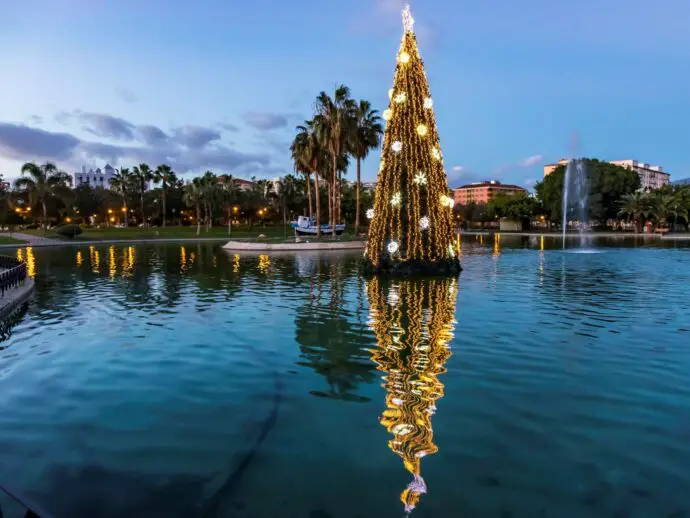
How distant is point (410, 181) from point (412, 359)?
1603 centimetres

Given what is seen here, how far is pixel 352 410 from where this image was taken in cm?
838

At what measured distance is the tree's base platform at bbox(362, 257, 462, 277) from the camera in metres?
26.7

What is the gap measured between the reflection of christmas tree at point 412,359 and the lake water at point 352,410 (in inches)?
1.9

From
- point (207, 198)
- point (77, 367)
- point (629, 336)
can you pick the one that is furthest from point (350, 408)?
point (207, 198)

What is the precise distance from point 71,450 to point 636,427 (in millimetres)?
8397

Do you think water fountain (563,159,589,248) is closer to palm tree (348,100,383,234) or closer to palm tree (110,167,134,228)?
palm tree (348,100,383,234)

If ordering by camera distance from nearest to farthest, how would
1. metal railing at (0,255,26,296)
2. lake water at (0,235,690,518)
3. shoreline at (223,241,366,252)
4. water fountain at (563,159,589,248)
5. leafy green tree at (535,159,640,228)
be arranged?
1. lake water at (0,235,690,518)
2. metal railing at (0,255,26,296)
3. shoreline at (223,241,366,252)
4. leafy green tree at (535,159,640,228)
5. water fountain at (563,159,589,248)

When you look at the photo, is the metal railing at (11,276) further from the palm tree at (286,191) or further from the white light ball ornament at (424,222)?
the palm tree at (286,191)

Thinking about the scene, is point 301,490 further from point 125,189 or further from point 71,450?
point 125,189

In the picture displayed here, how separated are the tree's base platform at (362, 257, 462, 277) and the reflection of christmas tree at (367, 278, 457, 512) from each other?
4.86 metres

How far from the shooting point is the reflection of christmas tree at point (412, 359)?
7.05m

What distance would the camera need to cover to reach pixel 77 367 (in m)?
11.1

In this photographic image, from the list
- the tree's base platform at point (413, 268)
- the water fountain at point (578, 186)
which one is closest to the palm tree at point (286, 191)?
the water fountain at point (578, 186)

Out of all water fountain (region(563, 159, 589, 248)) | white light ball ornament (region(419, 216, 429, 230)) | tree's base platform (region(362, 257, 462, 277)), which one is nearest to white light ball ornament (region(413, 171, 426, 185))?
white light ball ornament (region(419, 216, 429, 230))
